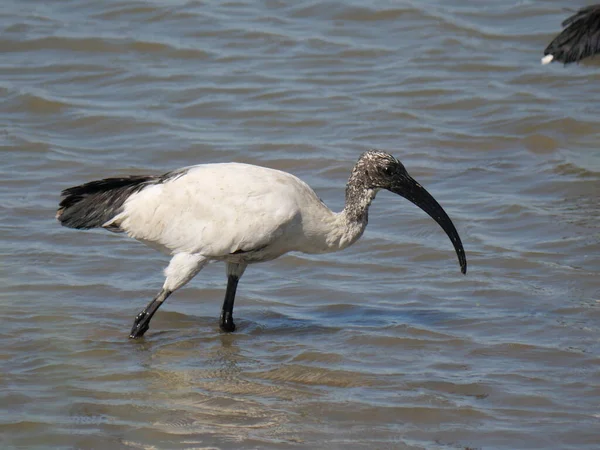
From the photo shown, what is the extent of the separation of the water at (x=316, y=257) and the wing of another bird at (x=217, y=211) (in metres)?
0.70

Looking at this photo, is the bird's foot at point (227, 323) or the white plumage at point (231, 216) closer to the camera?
the white plumage at point (231, 216)

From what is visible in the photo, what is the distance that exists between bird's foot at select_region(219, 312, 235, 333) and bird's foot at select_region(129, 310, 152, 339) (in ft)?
1.67

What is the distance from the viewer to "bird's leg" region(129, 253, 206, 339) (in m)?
7.66

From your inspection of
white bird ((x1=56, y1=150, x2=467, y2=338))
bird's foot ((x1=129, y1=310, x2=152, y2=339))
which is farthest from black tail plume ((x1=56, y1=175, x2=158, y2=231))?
bird's foot ((x1=129, y1=310, x2=152, y2=339))

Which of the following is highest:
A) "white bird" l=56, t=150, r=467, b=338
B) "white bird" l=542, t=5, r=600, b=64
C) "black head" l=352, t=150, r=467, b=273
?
"white bird" l=542, t=5, r=600, b=64

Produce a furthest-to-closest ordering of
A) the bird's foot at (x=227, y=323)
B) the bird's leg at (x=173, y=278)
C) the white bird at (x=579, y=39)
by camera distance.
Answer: the white bird at (x=579, y=39)
the bird's foot at (x=227, y=323)
the bird's leg at (x=173, y=278)

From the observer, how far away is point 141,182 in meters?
8.04

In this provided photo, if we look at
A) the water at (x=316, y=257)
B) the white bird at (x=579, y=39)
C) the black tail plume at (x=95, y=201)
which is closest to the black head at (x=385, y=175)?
the water at (x=316, y=257)

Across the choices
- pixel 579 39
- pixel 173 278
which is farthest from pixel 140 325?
pixel 579 39

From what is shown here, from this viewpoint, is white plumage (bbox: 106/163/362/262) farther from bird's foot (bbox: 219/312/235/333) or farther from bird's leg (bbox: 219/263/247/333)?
bird's foot (bbox: 219/312/235/333)

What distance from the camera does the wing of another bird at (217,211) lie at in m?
7.55

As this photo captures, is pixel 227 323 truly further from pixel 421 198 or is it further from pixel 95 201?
pixel 421 198

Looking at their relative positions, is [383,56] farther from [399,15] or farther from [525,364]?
[525,364]

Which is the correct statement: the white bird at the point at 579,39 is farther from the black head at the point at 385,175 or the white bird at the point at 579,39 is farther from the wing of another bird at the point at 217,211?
the wing of another bird at the point at 217,211
